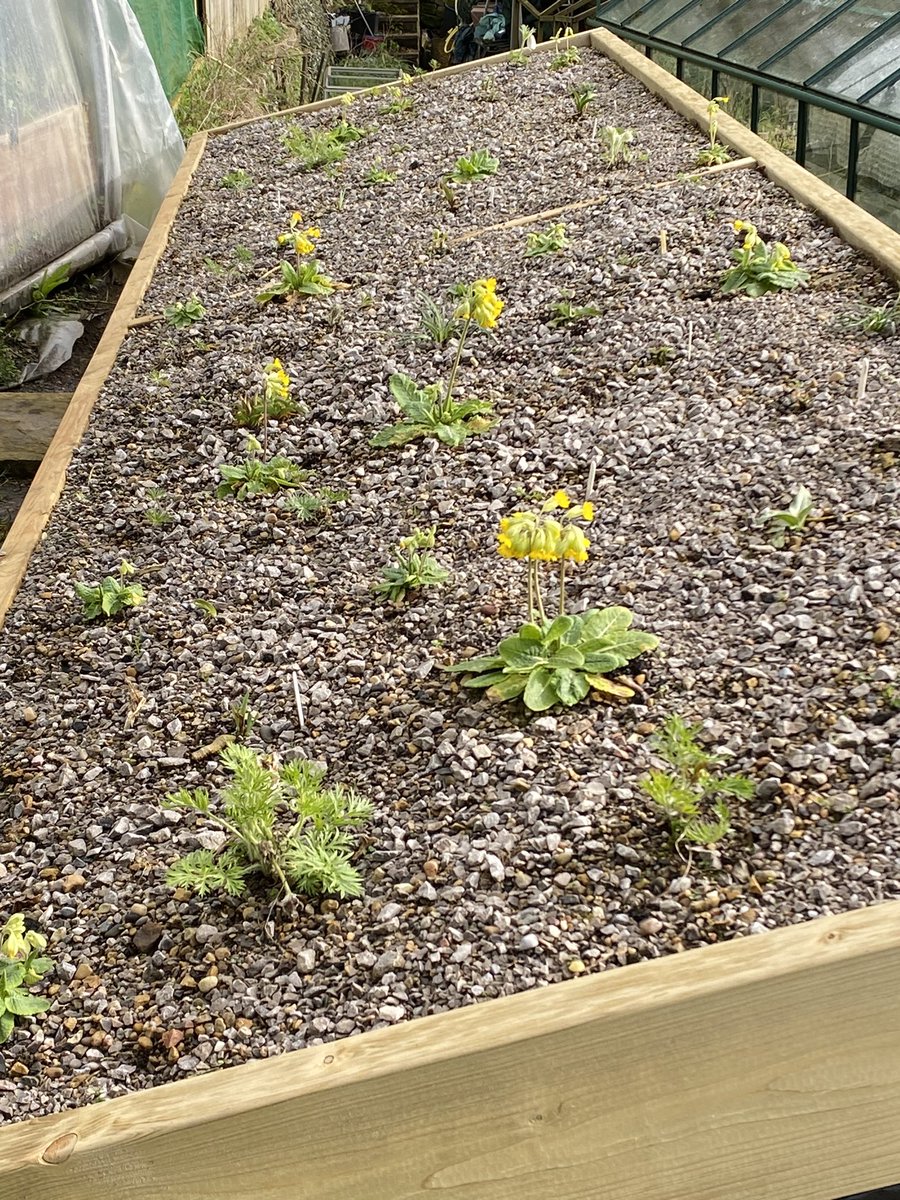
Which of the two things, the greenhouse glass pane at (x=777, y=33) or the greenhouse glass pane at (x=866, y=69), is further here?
the greenhouse glass pane at (x=777, y=33)

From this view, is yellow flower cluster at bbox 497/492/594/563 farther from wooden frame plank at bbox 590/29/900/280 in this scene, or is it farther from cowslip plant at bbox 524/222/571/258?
cowslip plant at bbox 524/222/571/258

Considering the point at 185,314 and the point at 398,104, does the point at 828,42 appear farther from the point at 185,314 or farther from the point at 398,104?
the point at 185,314

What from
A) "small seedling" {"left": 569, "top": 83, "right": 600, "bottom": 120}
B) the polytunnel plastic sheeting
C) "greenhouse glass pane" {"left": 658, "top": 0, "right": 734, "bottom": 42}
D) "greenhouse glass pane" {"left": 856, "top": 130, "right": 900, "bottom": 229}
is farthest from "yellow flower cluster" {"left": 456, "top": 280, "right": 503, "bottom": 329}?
"greenhouse glass pane" {"left": 658, "top": 0, "right": 734, "bottom": 42}

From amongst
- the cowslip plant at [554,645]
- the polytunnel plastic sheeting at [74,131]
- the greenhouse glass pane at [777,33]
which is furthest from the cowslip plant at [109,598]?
the greenhouse glass pane at [777,33]

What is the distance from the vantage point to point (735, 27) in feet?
19.3

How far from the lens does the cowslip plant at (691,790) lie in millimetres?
1654

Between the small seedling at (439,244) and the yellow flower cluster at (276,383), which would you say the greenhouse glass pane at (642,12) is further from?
the yellow flower cluster at (276,383)

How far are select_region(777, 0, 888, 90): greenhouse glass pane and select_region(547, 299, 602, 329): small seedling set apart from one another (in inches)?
84.8

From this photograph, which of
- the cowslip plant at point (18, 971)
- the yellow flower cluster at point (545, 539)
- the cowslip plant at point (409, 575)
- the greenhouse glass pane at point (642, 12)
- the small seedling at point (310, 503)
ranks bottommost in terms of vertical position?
the cowslip plant at point (18, 971)

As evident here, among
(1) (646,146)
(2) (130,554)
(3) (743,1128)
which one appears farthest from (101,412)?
(3) (743,1128)

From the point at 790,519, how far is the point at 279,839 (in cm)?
121

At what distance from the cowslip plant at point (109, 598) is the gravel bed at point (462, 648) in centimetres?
4

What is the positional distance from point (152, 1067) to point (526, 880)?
1.99ft

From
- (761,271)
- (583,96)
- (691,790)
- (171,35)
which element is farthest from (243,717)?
(171,35)
